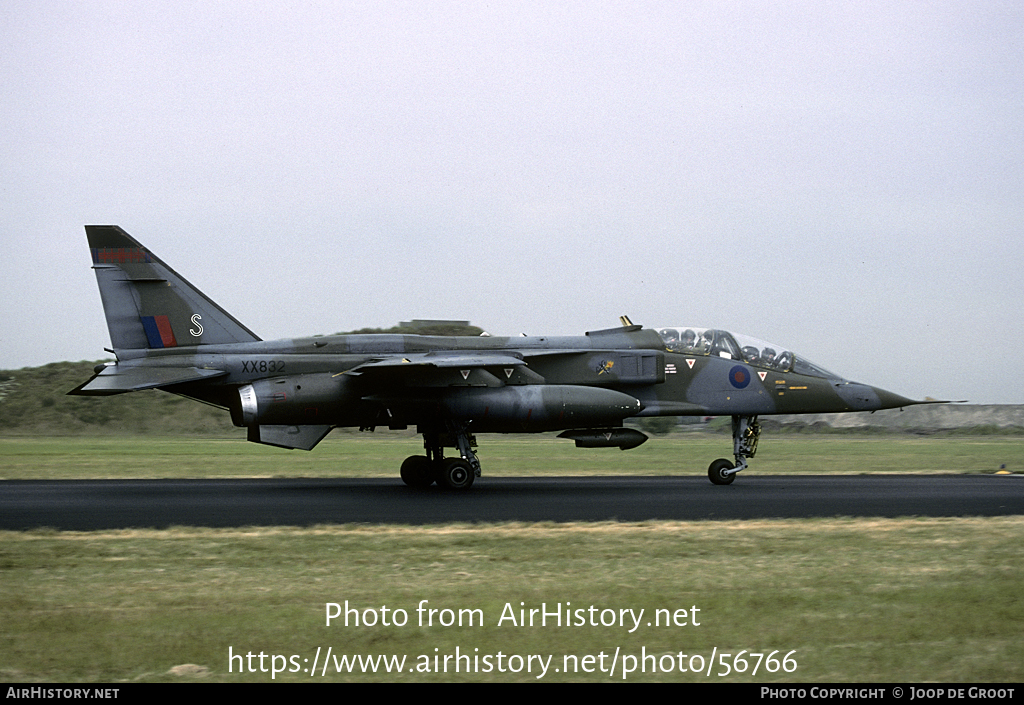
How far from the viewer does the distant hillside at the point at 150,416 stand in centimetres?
6212

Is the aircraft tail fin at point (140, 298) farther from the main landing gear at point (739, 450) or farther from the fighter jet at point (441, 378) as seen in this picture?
the main landing gear at point (739, 450)

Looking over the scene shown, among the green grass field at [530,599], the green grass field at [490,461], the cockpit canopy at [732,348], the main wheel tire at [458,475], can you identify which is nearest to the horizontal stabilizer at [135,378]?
the green grass field at [490,461]

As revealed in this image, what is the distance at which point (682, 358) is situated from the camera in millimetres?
20469

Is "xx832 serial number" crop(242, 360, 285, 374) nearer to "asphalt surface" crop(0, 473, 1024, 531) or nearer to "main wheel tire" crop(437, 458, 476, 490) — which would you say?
"asphalt surface" crop(0, 473, 1024, 531)

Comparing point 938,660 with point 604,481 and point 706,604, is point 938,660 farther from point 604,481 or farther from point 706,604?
point 604,481

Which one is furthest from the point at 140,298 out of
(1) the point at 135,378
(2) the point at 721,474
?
(2) the point at 721,474

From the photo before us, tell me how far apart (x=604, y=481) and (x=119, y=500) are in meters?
9.52

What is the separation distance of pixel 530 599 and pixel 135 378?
1266cm

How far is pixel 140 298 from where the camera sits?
19.3 m

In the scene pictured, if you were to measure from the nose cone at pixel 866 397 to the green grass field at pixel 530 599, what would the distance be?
24.5 ft

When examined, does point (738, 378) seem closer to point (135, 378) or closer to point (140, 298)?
point (135, 378)

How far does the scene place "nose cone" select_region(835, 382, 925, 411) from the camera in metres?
20.8

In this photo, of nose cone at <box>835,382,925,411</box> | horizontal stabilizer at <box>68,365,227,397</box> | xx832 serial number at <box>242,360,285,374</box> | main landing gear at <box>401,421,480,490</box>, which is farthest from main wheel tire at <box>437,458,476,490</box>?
nose cone at <box>835,382,925,411</box>
